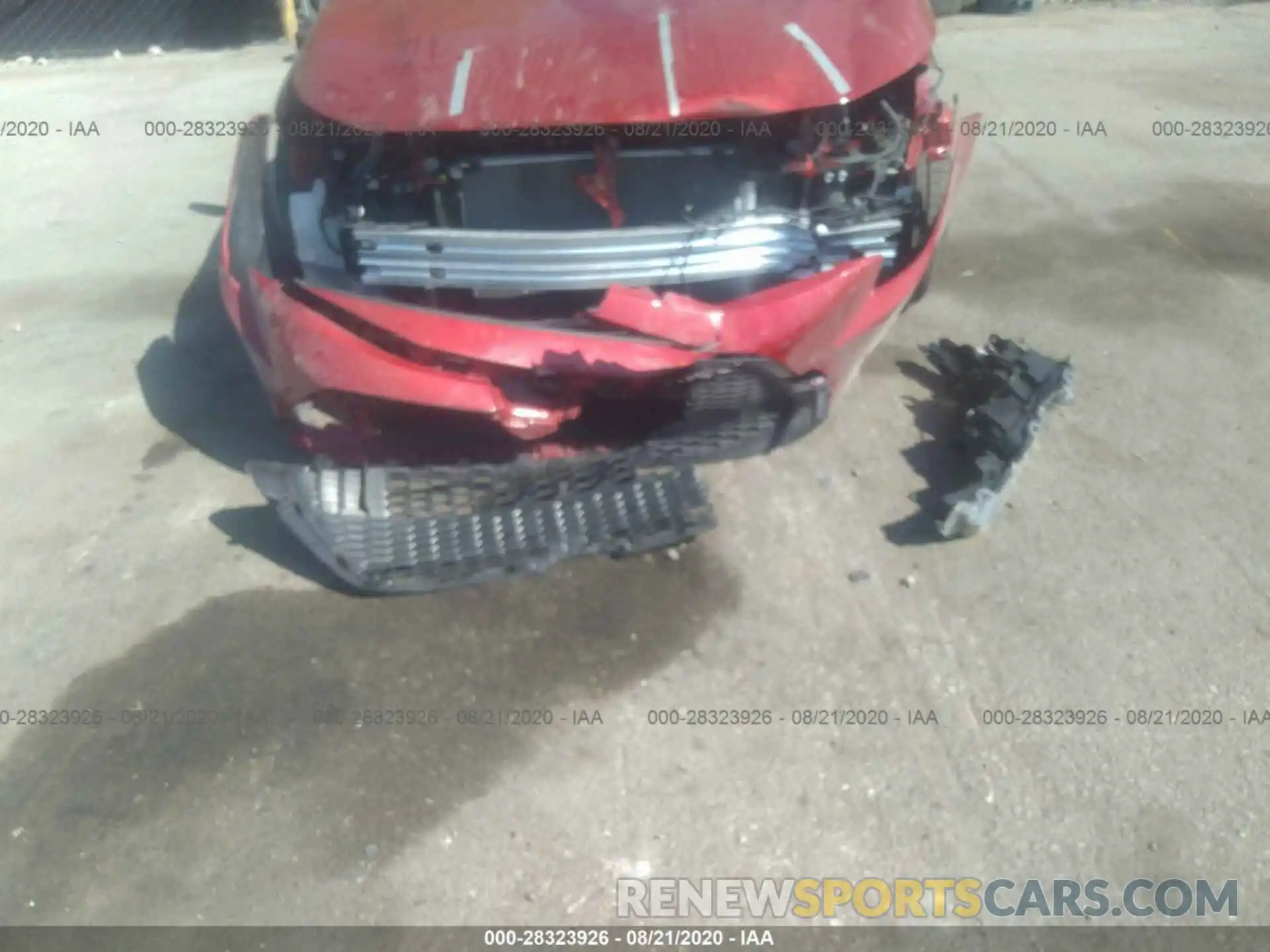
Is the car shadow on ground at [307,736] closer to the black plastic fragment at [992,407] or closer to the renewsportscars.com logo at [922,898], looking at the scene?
the renewsportscars.com logo at [922,898]

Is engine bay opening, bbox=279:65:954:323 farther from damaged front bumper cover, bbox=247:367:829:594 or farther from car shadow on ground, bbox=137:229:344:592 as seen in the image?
car shadow on ground, bbox=137:229:344:592

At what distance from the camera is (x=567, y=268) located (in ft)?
10.3

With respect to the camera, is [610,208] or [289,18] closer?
[610,208]

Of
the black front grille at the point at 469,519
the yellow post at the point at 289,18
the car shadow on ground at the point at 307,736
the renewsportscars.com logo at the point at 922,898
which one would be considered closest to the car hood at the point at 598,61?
the black front grille at the point at 469,519

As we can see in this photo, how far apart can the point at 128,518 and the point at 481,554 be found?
4.28 ft

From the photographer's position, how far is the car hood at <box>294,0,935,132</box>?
3.01 meters

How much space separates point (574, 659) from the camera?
2867 mm

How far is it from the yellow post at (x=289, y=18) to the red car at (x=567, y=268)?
22.9 ft

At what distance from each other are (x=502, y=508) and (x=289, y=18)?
8145 millimetres

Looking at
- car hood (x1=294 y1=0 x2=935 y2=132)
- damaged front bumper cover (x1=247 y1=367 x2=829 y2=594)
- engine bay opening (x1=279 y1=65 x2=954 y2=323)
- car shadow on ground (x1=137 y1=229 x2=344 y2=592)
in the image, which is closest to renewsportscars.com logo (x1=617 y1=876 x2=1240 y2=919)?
damaged front bumper cover (x1=247 y1=367 x2=829 y2=594)

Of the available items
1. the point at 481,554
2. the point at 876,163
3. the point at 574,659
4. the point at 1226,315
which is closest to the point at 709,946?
the point at 574,659

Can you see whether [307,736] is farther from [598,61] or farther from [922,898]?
[598,61]

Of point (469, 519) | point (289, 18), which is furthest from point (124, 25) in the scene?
point (469, 519)

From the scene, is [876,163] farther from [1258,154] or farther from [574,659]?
[1258,154]
